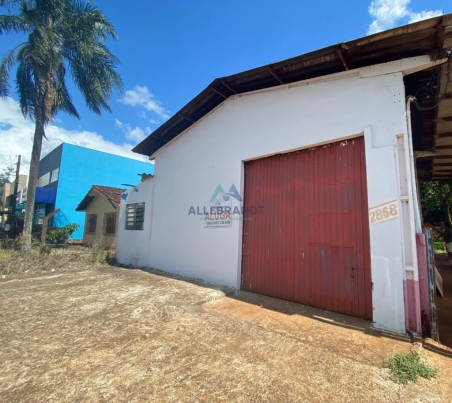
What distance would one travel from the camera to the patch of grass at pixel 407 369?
2372mm

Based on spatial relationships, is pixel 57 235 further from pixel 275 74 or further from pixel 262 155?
pixel 275 74

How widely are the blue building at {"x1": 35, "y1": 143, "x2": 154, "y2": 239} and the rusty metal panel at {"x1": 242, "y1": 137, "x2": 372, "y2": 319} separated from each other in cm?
1824

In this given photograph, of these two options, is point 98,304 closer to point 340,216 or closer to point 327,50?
point 340,216

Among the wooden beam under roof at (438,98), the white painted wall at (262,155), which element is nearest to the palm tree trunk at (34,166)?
the white painted wall at (262,155)

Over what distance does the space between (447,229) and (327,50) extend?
9832 millimetres

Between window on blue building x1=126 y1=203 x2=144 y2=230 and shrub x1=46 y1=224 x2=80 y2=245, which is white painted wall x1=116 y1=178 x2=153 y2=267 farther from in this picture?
shrub x1=46 y1=224 x2=80 y2=245

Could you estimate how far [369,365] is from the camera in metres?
2.60

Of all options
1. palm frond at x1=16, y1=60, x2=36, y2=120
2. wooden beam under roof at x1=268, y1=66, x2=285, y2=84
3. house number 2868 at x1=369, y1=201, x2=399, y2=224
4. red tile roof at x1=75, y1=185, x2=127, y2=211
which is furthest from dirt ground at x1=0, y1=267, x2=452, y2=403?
palm frond at x1=16, y1=60, x2=36, y2=120

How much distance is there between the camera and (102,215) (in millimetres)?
14781

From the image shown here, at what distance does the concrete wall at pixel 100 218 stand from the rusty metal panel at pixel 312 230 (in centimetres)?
1072

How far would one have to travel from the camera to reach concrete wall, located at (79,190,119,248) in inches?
546

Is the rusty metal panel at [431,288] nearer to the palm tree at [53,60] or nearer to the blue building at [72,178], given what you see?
the palm tree at [53,60]

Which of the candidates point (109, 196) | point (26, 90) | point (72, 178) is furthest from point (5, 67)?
point (72, 178)

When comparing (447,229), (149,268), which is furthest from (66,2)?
(447,229)
